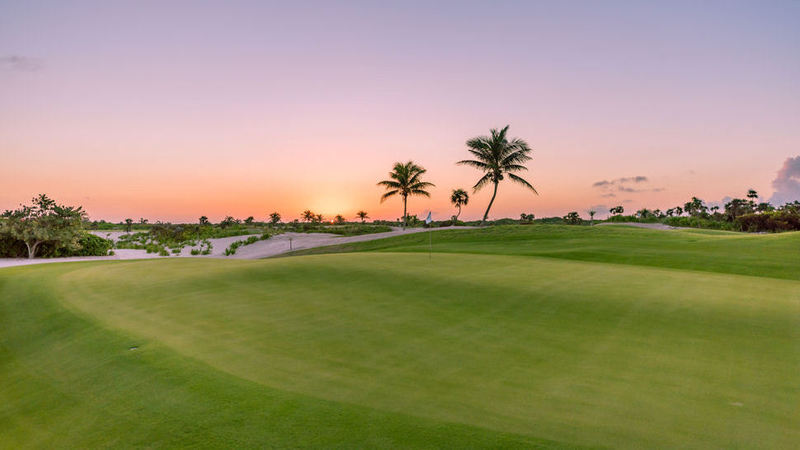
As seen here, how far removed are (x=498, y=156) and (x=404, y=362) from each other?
3974 cm

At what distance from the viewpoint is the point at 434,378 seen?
5.18 metres

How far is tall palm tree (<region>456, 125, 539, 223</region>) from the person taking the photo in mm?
42844

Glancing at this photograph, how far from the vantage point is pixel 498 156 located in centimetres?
Answer: 4309

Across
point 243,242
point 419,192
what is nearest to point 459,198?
point 419,192

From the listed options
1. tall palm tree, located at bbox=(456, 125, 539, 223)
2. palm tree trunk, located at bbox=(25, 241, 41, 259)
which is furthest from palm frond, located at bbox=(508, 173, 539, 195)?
palm tree trunk, located at bbox=(25, 241, 41, 259)

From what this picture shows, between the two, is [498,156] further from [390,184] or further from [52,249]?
[52,249]

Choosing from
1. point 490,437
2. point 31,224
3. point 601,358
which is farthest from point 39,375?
point 31,224

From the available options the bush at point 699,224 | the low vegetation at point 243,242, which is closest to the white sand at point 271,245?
the low vegetation at point 243,242

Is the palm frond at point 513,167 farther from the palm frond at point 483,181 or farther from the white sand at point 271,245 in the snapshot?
the white sand at point 271,245

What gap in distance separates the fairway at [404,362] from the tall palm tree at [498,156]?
1246 inches

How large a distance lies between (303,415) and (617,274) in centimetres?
1165

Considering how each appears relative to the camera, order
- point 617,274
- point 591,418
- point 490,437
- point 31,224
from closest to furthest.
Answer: point 490,437
point 591,418
point 617,274
point 31,224

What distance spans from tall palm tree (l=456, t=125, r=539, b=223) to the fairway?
3166 centimetres

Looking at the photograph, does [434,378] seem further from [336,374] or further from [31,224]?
[31,224]
